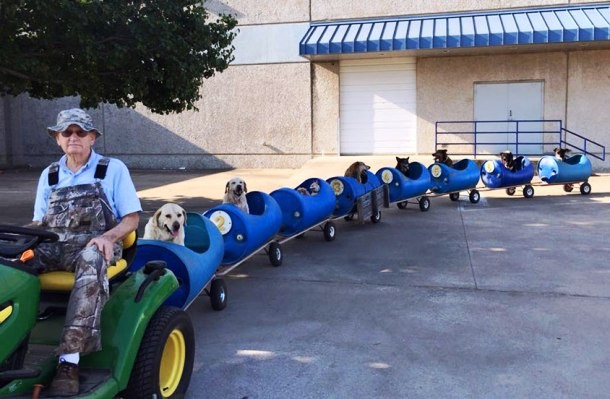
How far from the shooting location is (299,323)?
5309 mm

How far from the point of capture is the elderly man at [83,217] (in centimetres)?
301

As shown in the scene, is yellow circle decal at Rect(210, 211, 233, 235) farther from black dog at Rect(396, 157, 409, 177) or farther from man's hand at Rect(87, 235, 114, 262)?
black dog at Rect(396, 157, 409, 177)

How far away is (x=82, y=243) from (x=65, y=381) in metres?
0.80

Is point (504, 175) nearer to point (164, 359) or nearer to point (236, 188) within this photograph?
point (236, 188)

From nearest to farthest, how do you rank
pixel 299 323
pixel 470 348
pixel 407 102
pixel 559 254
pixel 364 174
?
pixel 470 348 → pixel 299 323 → pixel 559 254 → pixel 364 174 → pixel 407 102

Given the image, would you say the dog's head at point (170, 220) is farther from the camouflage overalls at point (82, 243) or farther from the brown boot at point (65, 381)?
the brown boot at point (65, 381)

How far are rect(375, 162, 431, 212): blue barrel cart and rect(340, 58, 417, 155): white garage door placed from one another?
866cm

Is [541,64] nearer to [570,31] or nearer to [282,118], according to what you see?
[570,31]

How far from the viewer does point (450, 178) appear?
470 inches

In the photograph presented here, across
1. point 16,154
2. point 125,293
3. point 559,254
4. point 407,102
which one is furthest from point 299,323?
point 16,154

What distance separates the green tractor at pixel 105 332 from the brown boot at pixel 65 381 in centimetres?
5

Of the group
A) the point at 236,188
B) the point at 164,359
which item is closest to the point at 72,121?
the point at 164,359

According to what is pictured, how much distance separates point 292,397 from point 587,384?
2049 mm

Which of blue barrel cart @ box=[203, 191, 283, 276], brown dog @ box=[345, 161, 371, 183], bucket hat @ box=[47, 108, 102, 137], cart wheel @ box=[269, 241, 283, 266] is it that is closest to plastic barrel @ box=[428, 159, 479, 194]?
brown dog @ box=[345, 161, 371, 183]
